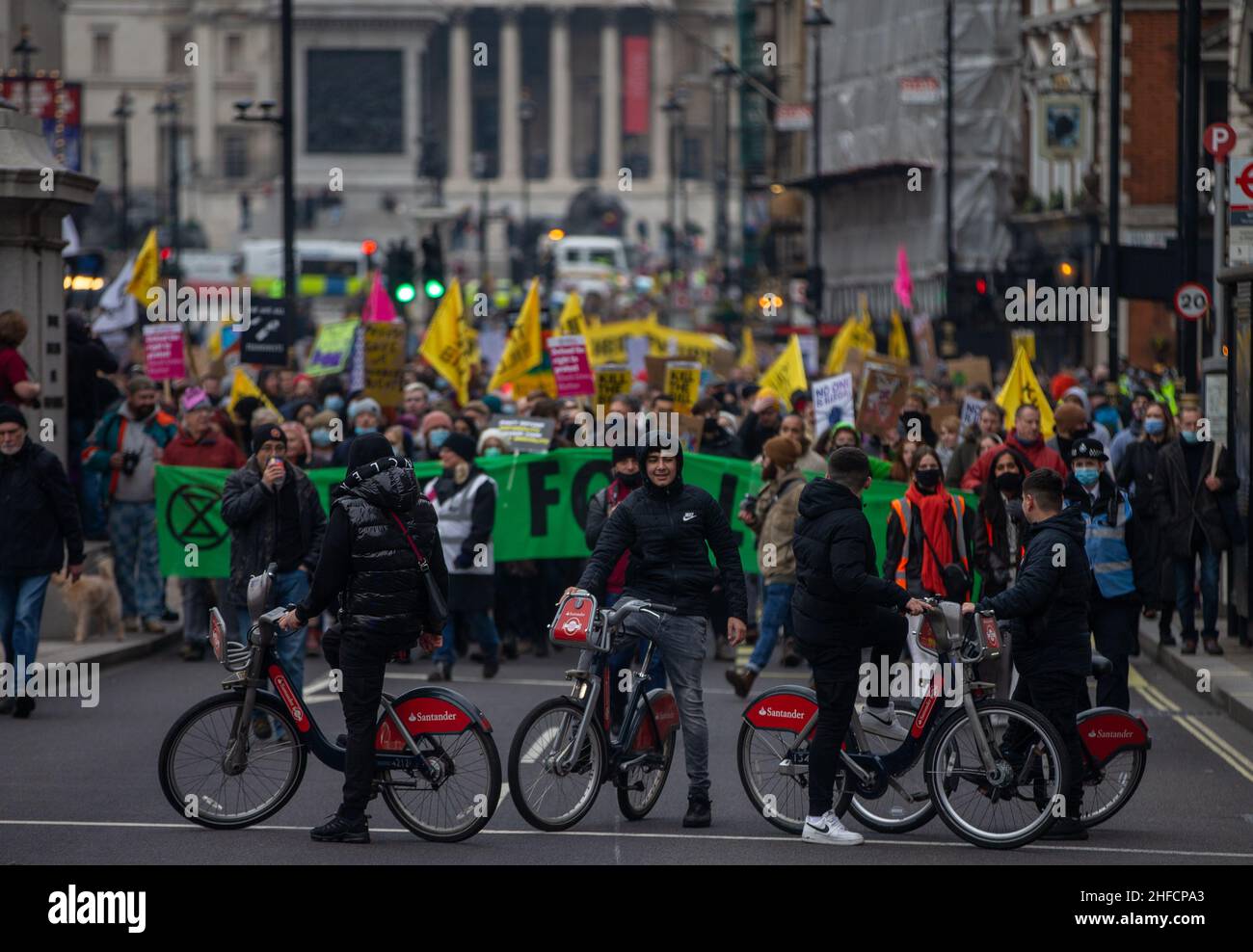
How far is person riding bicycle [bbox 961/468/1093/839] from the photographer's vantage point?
10508mm

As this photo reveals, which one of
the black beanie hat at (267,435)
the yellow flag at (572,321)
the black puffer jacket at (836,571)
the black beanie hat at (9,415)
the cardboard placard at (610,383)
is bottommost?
the black puffer jacket at (836,571)

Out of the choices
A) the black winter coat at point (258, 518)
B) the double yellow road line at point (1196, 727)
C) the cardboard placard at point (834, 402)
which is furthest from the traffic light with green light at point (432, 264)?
the black winter coat at point (258, 518)

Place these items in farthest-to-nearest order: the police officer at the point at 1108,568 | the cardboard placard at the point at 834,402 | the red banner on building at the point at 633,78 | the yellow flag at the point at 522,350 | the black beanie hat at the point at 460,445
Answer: the red banner on building at the point at 633,78, the yellow flag at the point at 522,350, the cardboard placard at the point at 834,402, the black beanie hat at the point at 460,445, the police officer at the point at 1108,568

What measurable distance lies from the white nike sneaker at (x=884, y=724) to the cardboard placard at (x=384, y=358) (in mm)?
13526

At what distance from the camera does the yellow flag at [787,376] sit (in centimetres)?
2383

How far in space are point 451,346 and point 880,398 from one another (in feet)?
17.1

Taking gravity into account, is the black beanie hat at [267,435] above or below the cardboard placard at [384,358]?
below

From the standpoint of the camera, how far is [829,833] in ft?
33.6

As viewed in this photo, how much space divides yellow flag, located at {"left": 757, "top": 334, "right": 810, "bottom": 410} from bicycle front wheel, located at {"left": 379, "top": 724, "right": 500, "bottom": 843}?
1361 centimetres

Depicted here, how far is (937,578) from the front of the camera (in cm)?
1371

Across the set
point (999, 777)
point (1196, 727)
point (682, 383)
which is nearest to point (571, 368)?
point (682, 383)

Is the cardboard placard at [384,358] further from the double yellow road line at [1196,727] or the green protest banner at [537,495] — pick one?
the double yellow road line at [1196,727]

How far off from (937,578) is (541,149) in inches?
4884

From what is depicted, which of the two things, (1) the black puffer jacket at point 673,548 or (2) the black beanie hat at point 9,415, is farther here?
(2) the black beanie hat at point 9,415
